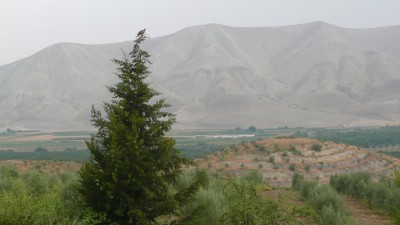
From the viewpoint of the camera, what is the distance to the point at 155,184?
1333 centimetres

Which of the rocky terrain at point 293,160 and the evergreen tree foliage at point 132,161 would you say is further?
the rocky terrain at point 293,160

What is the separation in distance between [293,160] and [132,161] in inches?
1490

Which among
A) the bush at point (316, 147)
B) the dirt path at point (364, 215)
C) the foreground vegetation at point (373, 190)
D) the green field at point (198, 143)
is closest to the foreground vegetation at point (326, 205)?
the dirt path at point (364, 215)

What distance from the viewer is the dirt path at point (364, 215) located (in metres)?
22.4

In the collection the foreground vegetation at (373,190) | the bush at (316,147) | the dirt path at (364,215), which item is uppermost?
the bush at (316,147)

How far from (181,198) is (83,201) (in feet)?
9.80

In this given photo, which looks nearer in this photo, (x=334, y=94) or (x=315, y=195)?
(x=315, y=195)

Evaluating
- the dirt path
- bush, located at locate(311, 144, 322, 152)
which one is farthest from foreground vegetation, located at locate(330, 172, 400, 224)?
bush, located at locate(311, 144, 322, 152)

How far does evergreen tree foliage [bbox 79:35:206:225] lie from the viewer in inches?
491

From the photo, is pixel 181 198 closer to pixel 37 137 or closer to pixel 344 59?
pixel 37 137

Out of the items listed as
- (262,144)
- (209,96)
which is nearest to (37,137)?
(209,96)

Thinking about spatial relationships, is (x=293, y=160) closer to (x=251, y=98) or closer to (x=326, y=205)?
(x=326, y=205)

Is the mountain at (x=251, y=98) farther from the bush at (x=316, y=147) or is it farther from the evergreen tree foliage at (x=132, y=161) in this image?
the evergreen tree foliage at (x=132, y=161)

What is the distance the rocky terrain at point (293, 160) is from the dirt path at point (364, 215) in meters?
14.0
